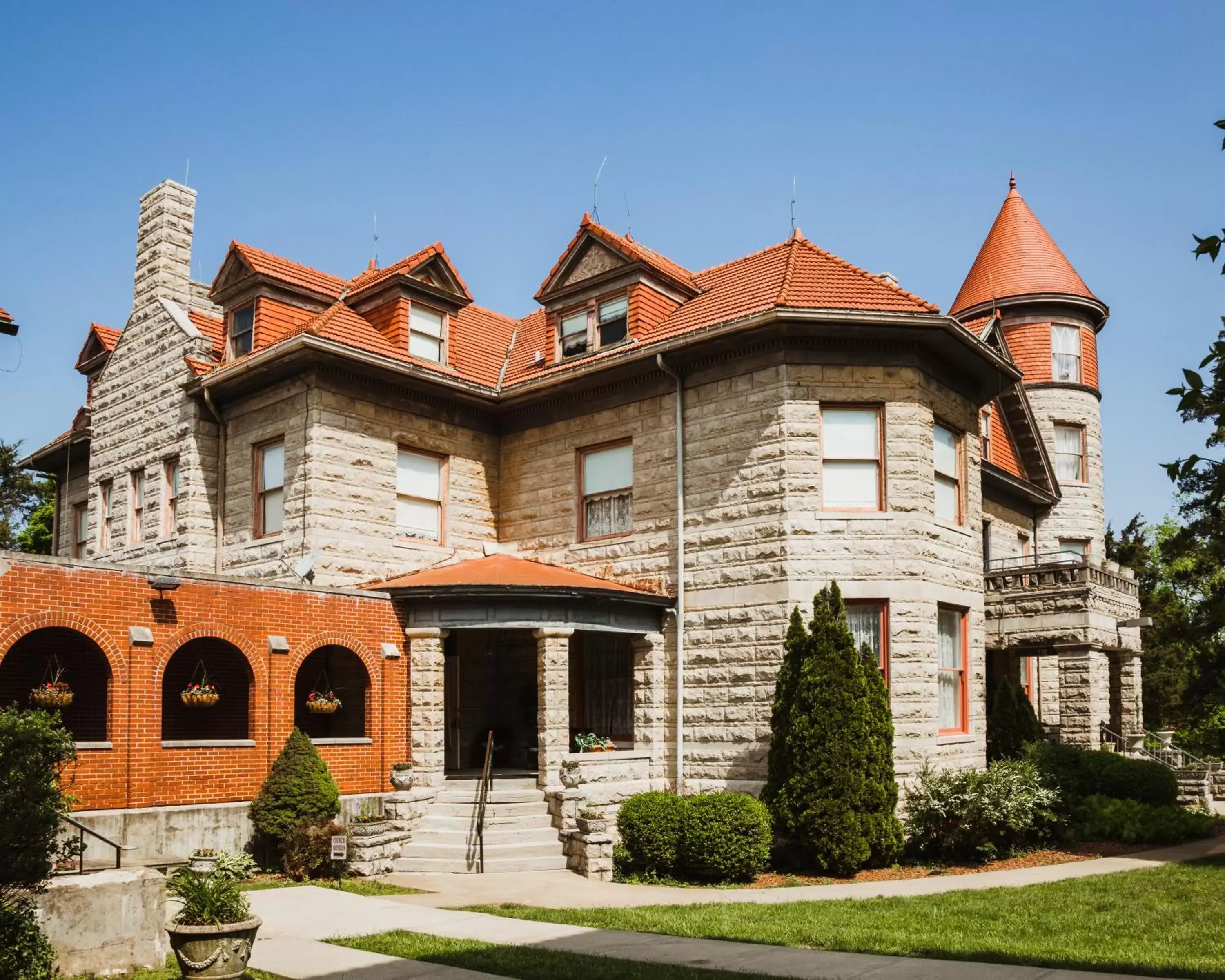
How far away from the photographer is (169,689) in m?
19.3

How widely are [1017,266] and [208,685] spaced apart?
23.9 meters

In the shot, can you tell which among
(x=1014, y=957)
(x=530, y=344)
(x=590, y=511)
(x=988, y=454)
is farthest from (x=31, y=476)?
(x=1014, y=957)

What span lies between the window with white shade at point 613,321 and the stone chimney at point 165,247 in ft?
29.4

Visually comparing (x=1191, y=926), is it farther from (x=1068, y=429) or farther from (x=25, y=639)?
(x=1068, y=429)

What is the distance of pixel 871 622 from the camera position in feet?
61.4

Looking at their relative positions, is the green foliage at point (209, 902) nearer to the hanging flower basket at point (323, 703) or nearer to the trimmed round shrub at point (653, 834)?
the trimmed round shrub at point (653, 834)

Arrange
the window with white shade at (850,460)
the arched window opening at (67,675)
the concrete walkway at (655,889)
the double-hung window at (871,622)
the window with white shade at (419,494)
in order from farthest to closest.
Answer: the window with white shade at (419,494)
the window with white shade at (850,460)
the double-hung window at (871,622)
the arched window opening at (67,675)
the concrete walkway at (655,889)

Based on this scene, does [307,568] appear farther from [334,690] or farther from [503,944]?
[503,944]

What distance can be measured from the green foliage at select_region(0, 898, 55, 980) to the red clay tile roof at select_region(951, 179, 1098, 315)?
28.1 meters

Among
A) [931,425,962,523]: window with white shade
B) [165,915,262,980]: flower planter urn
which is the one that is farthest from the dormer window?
[165,915,262,980]: flower planter urn

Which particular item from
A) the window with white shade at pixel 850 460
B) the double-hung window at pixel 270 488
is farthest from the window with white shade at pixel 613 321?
the double-hung window at pixel 270 488

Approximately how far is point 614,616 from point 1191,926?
982 cm

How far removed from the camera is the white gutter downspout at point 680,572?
63.3ft

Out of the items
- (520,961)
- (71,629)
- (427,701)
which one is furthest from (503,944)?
(427,701)
